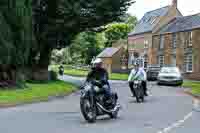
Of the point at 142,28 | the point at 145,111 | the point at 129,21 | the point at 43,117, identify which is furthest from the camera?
the point at 129,21

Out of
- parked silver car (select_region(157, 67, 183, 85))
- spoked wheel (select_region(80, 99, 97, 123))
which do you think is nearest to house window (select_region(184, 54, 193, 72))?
parked silver car (select_region(157, 67, 183, 85))

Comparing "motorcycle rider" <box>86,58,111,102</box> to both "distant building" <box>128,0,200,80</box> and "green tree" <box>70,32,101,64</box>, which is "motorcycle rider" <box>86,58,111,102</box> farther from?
"green tree" <box>70,32,101,64</box>

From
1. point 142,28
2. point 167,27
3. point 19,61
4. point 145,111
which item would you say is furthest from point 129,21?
point 145,111

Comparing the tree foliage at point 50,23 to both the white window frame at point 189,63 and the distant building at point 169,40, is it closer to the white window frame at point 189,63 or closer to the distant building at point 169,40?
the distant building at point 169,40

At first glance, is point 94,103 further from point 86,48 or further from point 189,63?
point 86,48

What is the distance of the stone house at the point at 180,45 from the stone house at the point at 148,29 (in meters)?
1.17

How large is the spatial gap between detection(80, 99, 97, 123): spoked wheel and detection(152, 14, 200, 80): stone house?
4635cm

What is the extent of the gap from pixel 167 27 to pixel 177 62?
26.8 ft

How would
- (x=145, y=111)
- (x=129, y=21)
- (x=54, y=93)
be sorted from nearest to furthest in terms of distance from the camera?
(x=145, y=111), (x=54, y=93), (x=129, y=21)

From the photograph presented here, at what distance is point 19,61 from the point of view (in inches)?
977

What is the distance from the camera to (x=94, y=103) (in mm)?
12844

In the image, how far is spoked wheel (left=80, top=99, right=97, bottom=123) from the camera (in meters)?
12.3

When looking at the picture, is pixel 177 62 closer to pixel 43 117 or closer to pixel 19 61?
pixel 19 61

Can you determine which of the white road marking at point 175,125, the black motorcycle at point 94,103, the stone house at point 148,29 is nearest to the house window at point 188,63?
the stone house at point 148,29
